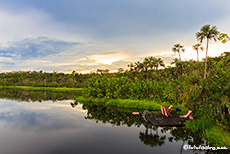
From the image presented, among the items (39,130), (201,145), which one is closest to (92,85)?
(39,130)

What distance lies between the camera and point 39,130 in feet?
54.1

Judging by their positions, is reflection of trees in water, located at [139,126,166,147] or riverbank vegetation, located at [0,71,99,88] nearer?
reflection of trees in water, located at [139,126,166,147]

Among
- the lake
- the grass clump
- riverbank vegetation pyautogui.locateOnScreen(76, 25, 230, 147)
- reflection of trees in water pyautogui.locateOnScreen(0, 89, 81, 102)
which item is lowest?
reflection of trees in water pyautogui.locateOnScreen(0, 89, 81, 102)

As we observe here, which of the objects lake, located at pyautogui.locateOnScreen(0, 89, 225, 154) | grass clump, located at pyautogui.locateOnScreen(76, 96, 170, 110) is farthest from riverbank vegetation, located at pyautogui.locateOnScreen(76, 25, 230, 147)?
lake, located at pyautogui.locateOnScreen(0, 89, 225, 154)

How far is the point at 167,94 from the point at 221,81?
15.8 m

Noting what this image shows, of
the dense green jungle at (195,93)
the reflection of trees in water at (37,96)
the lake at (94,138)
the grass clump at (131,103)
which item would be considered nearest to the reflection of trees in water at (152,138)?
the lake at (94,138)

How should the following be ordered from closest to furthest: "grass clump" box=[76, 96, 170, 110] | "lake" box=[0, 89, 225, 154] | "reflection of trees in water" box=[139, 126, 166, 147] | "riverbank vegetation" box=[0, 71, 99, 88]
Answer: "lake" box=[0, 89, 225, 154] → "reflection of trees in water" box=[139, 126, 166, 147] → "grass clump" box=[76, 96, 170, 110] → "riverbank vegetation" box=[0, 71, 99, 88]

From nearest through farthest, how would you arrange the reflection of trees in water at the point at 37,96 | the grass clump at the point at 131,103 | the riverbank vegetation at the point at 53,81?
the grass clump at the point at 131,103 → the reflection of trees in water at the point at 37,96 → the riverbank vegetation at the point at 53,81

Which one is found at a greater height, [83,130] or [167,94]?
[167,94]

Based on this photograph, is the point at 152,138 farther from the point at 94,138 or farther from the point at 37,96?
the point at 37,96

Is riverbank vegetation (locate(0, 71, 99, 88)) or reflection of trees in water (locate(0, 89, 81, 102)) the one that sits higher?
riverbank vegetation (locate(0, 71, 99, 88))

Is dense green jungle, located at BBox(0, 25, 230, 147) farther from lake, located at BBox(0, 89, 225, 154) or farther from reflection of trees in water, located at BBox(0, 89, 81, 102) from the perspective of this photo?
reflection of trees in water, located at BBox(0, 89, 81, 102)

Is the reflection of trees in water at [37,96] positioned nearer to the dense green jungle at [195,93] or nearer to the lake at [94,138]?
the dense green jungle at [195,93]

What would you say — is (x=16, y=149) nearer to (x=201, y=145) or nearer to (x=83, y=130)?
(x=83, y=130)
